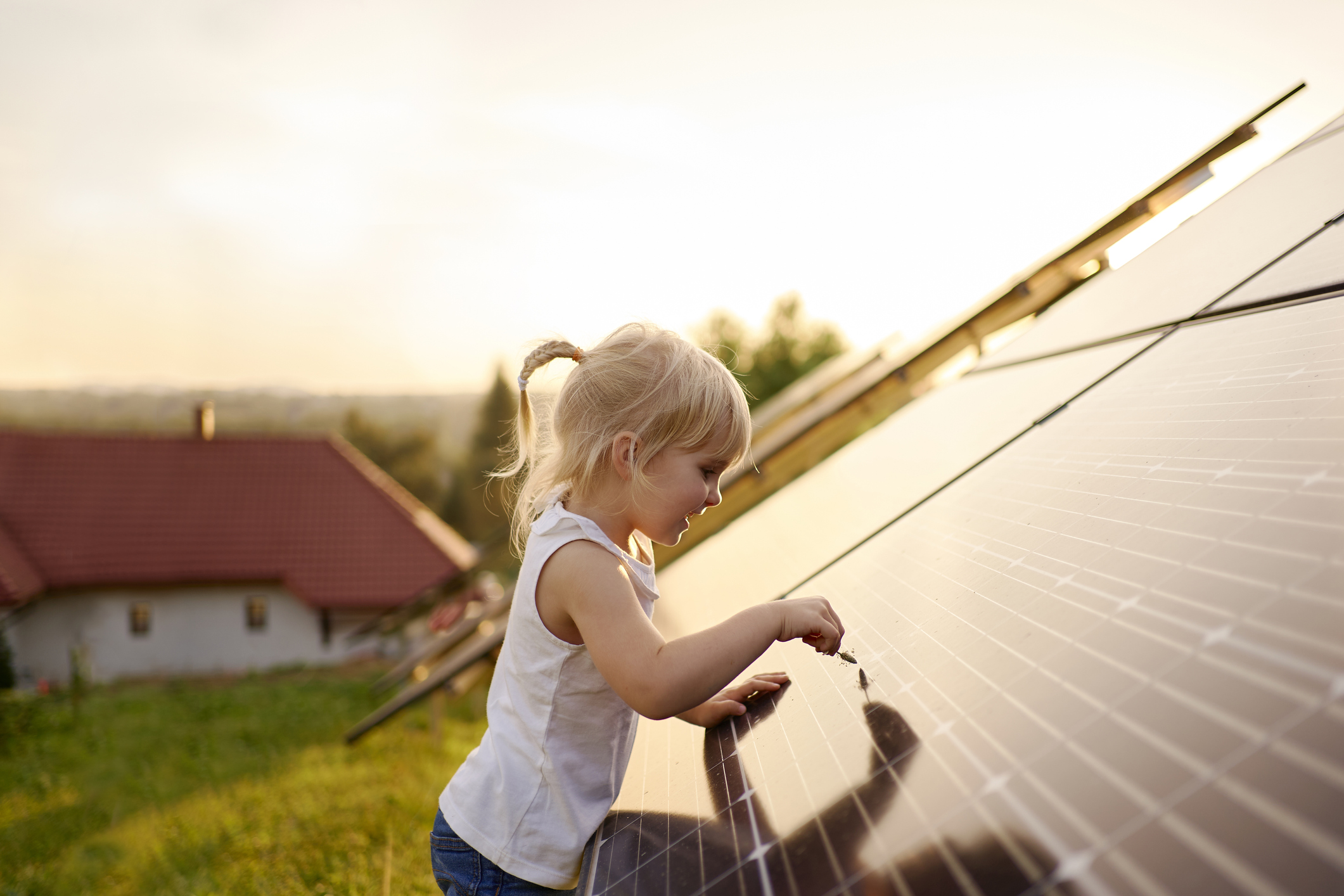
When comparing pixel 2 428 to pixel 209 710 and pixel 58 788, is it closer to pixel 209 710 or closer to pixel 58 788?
pixel 209 710

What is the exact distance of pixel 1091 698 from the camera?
79 centimetres

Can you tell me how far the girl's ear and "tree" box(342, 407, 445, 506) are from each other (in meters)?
55.2

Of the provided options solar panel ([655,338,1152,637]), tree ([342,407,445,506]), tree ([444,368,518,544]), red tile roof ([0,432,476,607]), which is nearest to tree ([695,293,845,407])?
tree ([444,368,518,544])

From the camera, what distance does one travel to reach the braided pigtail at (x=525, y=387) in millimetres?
1963

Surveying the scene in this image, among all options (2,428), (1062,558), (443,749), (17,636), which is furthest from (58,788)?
(2,428)

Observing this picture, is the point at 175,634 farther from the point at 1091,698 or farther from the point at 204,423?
the point at 1091,698

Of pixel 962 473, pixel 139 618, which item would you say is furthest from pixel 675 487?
pixel 139 618

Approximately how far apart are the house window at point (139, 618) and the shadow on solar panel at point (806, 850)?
28400 millimetres

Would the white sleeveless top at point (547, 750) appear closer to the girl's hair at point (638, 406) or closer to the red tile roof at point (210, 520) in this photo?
the girl's hair at point (638, 406)

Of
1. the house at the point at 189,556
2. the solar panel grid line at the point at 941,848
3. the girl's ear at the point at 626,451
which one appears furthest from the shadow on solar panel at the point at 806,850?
the house at the point at 189,556

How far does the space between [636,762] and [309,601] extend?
25880 mm

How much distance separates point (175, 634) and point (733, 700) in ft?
92.6

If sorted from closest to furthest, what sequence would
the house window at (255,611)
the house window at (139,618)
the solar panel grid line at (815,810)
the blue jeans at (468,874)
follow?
the solar panel grid line at (815,810)
the blue jeans at (468,874)
the house window at (139,618)
the house window at (255,611)

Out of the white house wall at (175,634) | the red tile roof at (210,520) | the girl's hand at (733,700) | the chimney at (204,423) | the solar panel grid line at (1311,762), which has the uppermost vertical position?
Result: the solar panel grid line at (1311,762)
